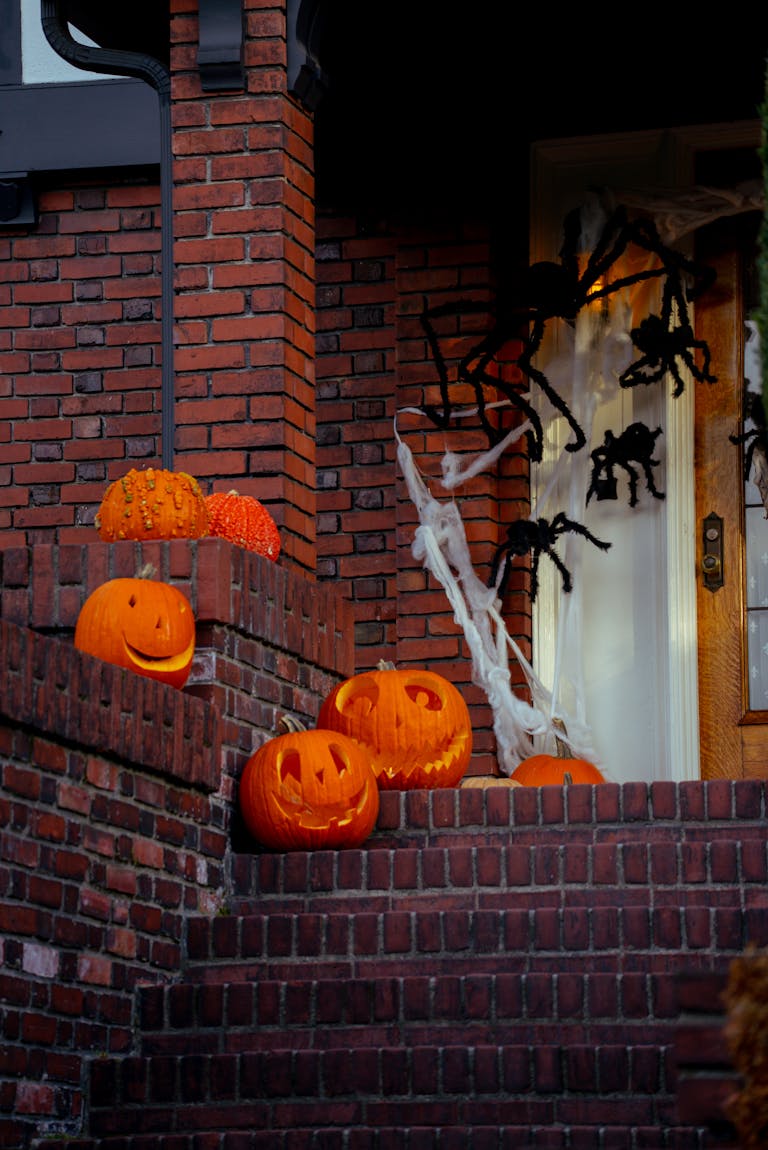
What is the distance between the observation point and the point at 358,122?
27.9ft

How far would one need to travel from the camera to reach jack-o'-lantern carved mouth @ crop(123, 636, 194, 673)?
586 cm

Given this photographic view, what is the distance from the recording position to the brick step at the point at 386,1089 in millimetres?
4621

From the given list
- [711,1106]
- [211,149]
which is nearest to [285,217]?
[211,149]

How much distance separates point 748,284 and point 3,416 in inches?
117

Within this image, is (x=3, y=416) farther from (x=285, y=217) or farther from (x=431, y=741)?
(x=431, y=741)

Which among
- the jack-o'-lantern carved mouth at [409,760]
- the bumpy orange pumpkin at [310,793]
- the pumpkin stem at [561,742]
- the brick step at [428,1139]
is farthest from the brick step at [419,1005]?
the pumpkin stem at [561,742]

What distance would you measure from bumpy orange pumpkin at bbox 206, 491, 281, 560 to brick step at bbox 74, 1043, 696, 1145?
6.38 feet

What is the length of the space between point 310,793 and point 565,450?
2.63 metres

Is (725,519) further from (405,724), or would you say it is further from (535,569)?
(405,724)

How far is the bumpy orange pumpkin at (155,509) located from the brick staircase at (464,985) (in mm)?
977

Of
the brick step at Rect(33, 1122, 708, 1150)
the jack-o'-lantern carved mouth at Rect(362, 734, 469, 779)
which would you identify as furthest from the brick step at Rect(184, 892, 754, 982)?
the jack-o'-lantern carved mouth at Rect(362, 734, 469, 779)

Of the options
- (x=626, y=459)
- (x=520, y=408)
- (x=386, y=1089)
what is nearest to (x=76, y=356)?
(x=520, y=408)

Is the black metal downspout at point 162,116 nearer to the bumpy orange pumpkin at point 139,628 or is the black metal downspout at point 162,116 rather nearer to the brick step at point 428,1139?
the bumpy orange pumpkin at point 139,628

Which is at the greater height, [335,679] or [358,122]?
[358,122]
